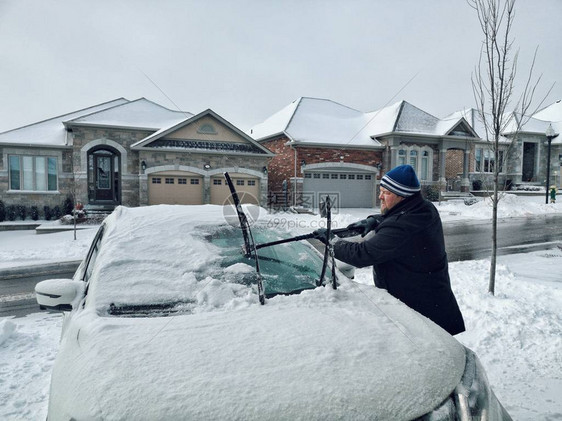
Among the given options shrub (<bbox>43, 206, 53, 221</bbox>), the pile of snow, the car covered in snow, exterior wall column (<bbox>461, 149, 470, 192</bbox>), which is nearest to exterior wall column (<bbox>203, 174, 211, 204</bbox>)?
shrub (<bbox>43, 206, 53, 221</bbox>)

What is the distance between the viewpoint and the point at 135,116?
65.2 feet

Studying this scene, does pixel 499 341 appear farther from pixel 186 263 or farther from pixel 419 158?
pixel 419 158

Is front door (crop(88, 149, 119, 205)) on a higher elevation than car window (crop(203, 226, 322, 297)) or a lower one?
higher

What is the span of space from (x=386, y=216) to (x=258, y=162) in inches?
685

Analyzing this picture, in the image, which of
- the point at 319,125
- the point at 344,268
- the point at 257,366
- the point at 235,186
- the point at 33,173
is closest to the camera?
the point at 257,366

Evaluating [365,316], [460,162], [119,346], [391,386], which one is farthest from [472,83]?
[460,162]

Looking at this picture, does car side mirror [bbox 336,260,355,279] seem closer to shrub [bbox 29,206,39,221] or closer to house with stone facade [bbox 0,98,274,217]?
house with stone facade [bbox 0,98,274,217]

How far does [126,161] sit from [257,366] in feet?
61.1

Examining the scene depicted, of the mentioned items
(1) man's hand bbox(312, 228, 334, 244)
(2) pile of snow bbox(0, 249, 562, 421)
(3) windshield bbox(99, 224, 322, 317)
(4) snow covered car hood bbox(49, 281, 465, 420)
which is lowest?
(2) pile of snow bbox(0, 249, 562, 421)

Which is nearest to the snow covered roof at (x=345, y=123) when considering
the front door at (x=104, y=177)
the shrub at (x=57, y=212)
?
the front door at (x=104, y=177)

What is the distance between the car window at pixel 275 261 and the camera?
2617mm

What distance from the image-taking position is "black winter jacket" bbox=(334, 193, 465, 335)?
2.37 meters

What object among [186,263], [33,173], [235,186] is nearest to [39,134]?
[33,173]

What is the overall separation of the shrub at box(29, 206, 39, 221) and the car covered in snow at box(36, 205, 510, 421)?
1870 centimetres
